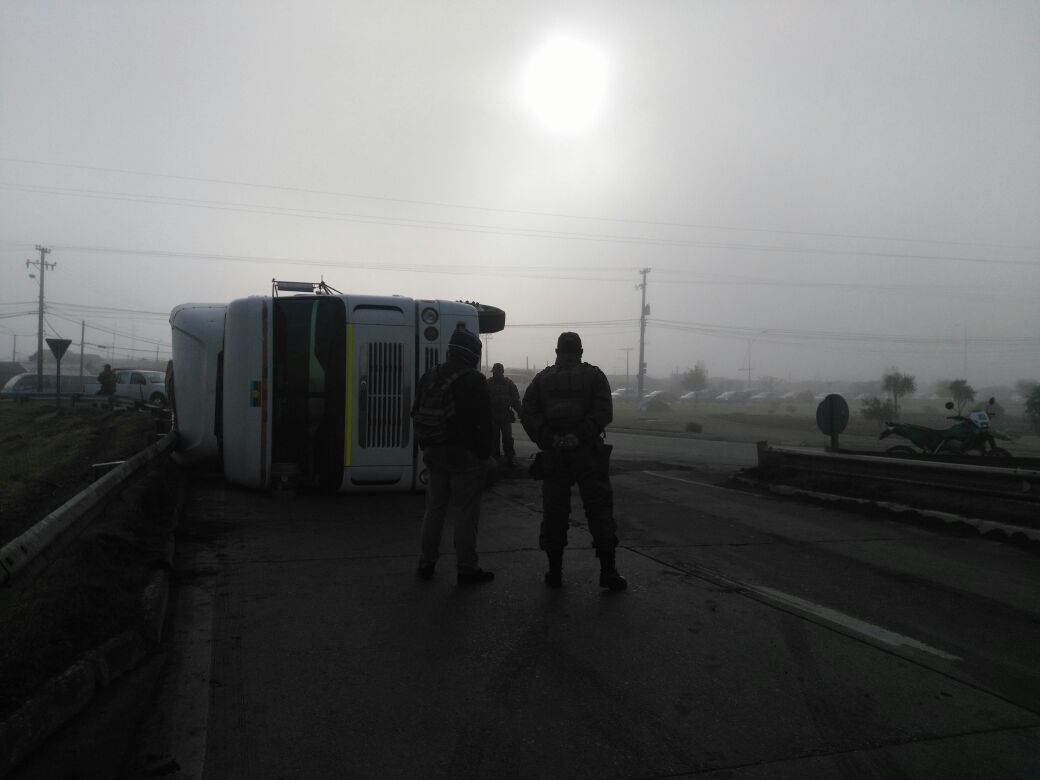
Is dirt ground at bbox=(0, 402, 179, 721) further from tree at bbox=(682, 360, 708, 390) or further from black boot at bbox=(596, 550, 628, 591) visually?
tree at bbox=(682, 360, 708, 390)

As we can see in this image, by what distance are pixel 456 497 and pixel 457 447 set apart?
375mm

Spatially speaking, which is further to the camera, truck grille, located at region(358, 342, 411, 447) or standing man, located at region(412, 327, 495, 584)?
truck grille, located at region(358, 342, 411, 447)

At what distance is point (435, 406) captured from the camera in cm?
558

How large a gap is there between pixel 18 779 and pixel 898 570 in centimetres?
586

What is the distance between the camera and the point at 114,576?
4789 millimetres

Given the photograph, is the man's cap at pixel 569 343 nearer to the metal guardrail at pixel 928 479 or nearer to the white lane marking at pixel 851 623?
the white lane marking at pixel 851 623

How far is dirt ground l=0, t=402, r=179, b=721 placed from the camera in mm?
3482

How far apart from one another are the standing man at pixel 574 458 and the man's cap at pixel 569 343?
0.06 meters

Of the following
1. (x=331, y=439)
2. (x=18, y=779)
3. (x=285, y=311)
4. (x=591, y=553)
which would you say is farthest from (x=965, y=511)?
(x=18, y=779)

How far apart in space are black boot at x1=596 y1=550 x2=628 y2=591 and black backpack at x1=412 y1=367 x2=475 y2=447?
1407 mm

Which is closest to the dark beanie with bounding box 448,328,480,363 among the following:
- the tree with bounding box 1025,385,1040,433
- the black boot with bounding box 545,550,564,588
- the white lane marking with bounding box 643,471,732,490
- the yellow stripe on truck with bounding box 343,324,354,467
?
the black boot with bounding box 545,550,564,588

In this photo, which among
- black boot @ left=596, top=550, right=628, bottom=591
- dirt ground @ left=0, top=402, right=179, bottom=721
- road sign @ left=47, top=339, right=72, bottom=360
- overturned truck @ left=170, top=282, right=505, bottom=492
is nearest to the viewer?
dirt ground @ left=0, top=402, right=179, bottom=721

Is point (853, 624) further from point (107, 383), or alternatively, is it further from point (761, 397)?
point (761, 397)

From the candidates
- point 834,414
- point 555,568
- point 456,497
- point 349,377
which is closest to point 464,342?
point 456,497
